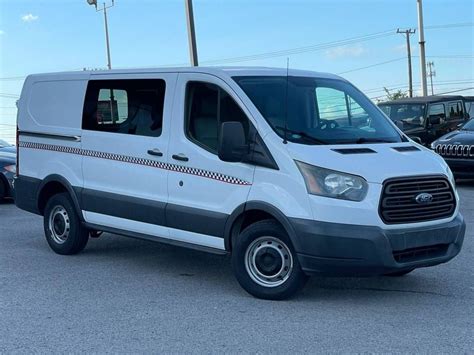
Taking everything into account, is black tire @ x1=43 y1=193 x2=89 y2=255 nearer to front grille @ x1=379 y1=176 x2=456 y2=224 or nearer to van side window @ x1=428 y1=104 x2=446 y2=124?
front grille @ x1=379 y1=176 x2=456 y2=224

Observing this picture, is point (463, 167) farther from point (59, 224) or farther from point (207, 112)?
point (59, 224)

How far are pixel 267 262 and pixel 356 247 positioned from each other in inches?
34.1

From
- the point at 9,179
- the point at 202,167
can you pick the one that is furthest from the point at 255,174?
the point at 9,179

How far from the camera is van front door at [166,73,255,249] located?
5762 mm

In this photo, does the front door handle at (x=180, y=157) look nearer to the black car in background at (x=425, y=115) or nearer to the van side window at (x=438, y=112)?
the black car in background at (x=425, y=115)

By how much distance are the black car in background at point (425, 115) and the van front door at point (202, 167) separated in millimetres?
10350

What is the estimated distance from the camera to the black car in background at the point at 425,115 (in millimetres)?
15781

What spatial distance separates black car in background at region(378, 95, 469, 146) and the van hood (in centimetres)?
1030

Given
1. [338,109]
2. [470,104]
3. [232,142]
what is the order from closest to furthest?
Result: [232,142] < [338,109] < [470,104]

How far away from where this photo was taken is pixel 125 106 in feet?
22.3

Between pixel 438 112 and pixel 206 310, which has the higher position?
pixel 438 112

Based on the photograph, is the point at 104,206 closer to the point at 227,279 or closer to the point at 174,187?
the point at 174,187

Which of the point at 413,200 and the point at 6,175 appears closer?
the point at 413,200

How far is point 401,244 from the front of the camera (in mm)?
5199
